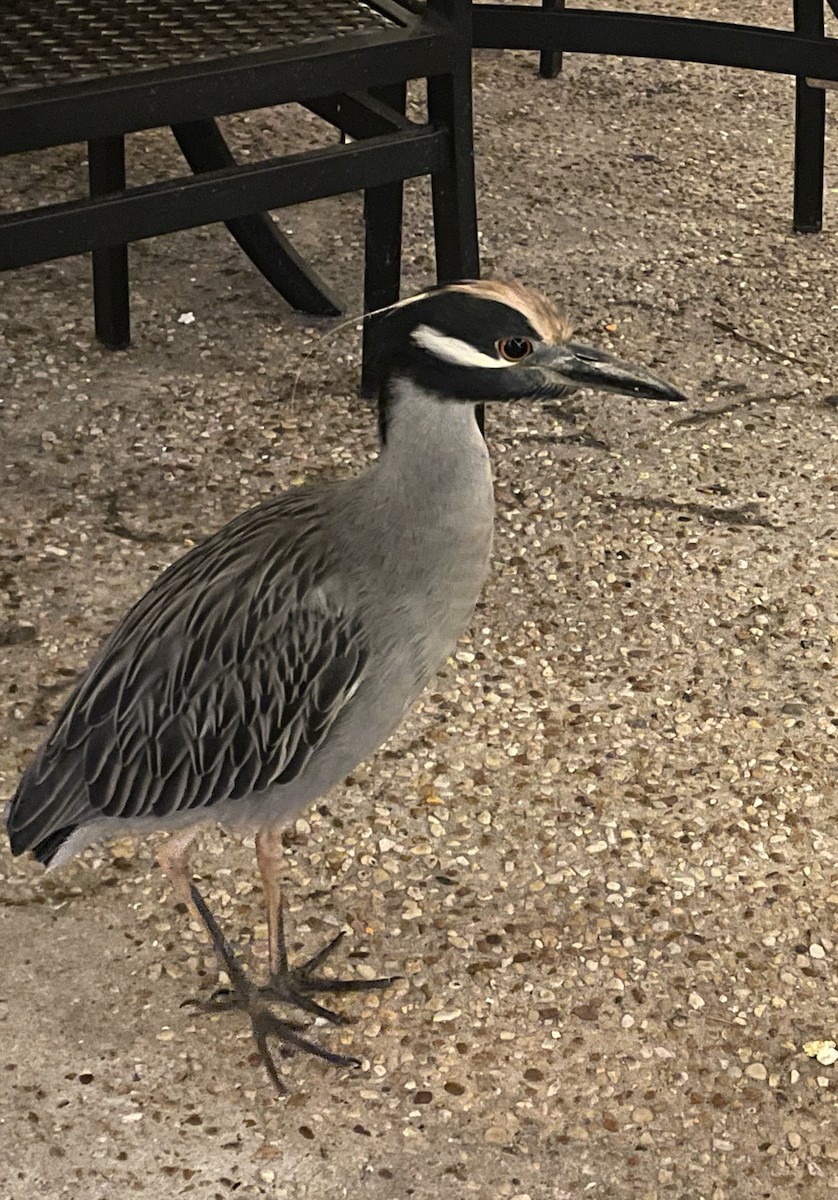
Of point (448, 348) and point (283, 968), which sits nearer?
point (448, 348)

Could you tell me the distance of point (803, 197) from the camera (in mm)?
4020

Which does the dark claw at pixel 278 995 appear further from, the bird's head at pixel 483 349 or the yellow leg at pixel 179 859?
the bird's head at pixel 483 349

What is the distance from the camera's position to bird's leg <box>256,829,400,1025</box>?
84.1 inches

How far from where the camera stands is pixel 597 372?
6.35ft

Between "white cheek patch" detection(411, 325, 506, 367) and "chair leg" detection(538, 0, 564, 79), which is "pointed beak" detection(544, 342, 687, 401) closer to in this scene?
"white cheek patch" detection(411, 325, 506, 367)

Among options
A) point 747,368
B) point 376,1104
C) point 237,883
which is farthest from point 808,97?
point 376,1104

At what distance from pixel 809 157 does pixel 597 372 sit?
230 centimetres

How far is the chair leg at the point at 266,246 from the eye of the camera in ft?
11.6

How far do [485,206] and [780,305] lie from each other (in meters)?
0.83

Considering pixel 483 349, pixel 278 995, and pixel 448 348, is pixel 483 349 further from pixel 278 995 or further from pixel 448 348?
pixel 278 995

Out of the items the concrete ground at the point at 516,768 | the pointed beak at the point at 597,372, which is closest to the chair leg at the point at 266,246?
the concrete ground at the point at 516,768

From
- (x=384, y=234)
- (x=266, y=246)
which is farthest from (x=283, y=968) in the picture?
(x=266, y=246)

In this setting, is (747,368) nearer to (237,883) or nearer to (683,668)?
(683,668)

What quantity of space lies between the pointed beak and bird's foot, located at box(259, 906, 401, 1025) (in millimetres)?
828
